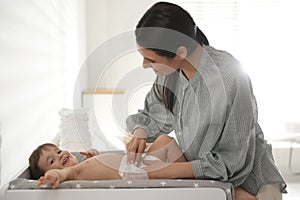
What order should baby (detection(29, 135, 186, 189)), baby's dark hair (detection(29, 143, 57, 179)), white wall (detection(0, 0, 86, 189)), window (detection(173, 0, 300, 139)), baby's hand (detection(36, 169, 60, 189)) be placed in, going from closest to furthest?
baby's hand (detection(36, 169, 60, 189)), baby (detection(29, 135, 186, 189)), baby's dark hair (detection(29, 143, 57, 179)), white wall (detection(0, 0, 86, 189)), window (detection(173, 0, 300, 139))

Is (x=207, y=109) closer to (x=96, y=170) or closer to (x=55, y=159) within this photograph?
(x=96, y=170)

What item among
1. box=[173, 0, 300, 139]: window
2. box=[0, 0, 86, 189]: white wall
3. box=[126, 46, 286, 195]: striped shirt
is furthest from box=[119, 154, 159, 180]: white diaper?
box=[173, 0, 300, 139]: window

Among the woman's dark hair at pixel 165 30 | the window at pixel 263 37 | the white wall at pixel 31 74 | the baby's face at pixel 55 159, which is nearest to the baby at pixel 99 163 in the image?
the baby's face at pixel 55 159

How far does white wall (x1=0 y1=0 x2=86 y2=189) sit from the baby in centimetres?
14

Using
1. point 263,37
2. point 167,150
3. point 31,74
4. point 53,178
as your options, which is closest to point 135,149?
point 167,150

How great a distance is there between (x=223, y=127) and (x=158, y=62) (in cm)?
23

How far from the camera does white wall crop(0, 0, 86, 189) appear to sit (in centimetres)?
155

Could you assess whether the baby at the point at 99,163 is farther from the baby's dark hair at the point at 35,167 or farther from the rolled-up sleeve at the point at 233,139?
the rolled-up sleeve at the point at 233,139

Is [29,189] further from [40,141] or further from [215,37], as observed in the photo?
[215,37]

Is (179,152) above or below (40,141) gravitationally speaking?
above

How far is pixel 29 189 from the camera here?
118 centimetres

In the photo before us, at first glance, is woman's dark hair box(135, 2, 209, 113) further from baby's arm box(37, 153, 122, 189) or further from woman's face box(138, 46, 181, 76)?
baby's arm box(37, 153, 122, 189)

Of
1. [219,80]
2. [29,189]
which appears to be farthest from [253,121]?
[29,189]

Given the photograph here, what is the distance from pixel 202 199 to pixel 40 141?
109cm
